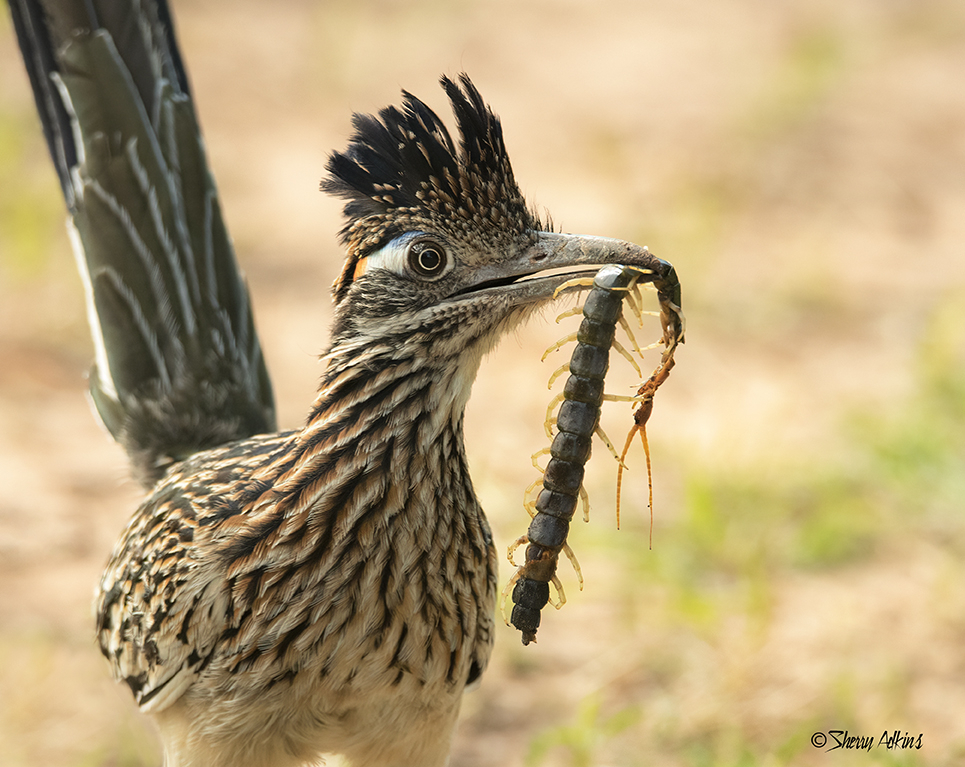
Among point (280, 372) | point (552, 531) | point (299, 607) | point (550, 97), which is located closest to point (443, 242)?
point (552, 531)

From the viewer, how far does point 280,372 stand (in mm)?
7742

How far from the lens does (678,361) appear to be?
803 centimetres

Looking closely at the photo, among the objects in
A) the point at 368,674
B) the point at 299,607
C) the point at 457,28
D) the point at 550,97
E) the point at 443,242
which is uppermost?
the point at 457,28

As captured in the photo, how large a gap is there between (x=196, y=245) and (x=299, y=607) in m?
2.16

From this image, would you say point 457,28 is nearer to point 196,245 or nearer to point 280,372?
point 280,372

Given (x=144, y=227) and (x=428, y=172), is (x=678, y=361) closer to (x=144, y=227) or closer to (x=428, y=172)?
(x=144, y=227)

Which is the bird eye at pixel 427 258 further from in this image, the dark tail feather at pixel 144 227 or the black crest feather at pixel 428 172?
the dark tail feather at pixel 144 227

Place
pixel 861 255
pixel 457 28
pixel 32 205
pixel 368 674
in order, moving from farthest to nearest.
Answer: pixel 457 28 < pixel 861 255 < pixel 32 205 < pixel 368 674
